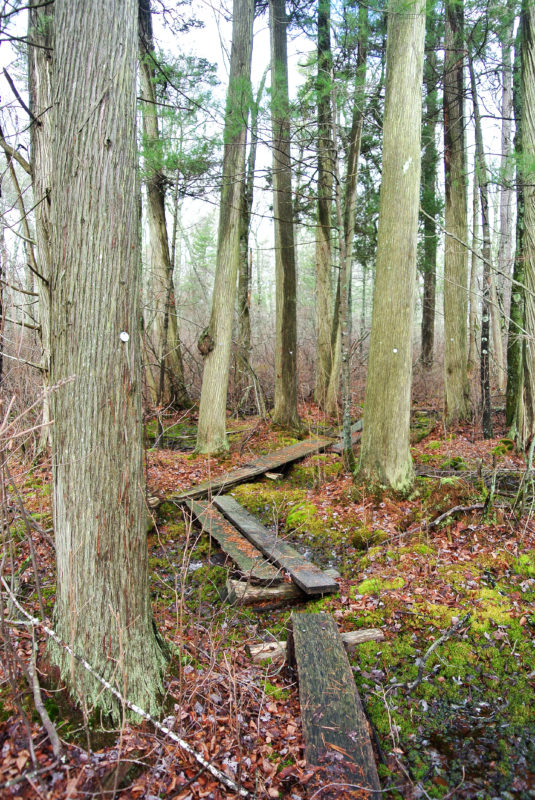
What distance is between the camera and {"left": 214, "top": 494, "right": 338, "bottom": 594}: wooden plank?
4254mm

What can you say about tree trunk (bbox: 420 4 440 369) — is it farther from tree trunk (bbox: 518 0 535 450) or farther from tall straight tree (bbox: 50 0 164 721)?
tall straight tree (bbox: 50 0 164 721)

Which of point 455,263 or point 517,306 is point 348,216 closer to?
point 455,263

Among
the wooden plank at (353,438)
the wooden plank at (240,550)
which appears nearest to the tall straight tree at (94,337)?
the wooden plank at (240,550)

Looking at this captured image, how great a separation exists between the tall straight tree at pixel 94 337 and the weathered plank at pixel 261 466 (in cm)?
359

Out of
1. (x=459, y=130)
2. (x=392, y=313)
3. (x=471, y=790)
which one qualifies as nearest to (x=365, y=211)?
(x=459, y=130)

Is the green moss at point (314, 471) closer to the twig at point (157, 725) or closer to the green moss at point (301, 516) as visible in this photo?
the green moss at point (301, 516)

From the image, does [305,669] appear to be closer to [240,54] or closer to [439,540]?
[439,540]

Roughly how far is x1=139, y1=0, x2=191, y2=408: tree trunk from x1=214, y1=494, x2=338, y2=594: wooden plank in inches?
162

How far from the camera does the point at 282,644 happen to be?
3.59 metres

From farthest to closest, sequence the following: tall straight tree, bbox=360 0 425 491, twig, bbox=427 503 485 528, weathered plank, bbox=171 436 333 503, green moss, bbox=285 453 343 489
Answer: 1. green moss, bbox=285 453 343 489
2. weathered plank, bbox=171 436 333 503
3. tall straight tree, bbox=360 0 425 491
4. twig, bbox=427 503 485 528

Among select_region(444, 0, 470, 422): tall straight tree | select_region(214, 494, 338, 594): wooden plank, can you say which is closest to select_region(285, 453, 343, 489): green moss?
select_region(214, 494, 338, 594): wooden plank

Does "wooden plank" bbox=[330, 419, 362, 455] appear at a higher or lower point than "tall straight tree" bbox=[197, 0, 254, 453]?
lower

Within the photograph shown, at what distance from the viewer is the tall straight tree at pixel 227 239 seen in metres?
7.97

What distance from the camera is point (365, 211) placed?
1361cm
